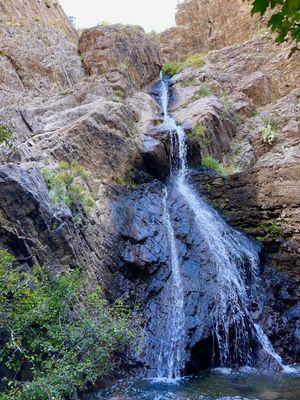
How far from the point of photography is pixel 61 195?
11.5 m

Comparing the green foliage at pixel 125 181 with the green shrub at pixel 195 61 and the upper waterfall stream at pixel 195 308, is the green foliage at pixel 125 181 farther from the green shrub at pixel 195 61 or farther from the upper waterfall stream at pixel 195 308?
the green shrub at pixel 195 61

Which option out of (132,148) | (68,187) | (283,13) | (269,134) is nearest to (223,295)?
(68,187)

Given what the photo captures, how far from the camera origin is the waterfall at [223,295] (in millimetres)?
10172

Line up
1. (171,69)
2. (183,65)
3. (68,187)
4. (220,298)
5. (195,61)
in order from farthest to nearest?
(183,65), (171,69), (195,61), (68,187), (220,298)

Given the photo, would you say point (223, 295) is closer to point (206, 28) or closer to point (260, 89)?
point (260, 89)

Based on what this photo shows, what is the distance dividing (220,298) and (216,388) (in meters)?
3.01

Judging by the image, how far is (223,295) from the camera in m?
11.2

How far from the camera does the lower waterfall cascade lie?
10109mm

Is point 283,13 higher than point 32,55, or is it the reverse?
point 32,55

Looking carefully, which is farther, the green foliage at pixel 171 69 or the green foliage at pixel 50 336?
the green foliage at pixel 171 69

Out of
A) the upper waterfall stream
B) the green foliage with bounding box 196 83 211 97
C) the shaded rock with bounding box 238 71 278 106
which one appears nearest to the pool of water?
the upper waterfall stream

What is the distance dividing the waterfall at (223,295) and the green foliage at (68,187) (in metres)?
3.04

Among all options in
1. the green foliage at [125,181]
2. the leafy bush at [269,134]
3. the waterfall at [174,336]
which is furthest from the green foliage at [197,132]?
the waterfall at [174,336]

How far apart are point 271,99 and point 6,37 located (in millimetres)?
15523
